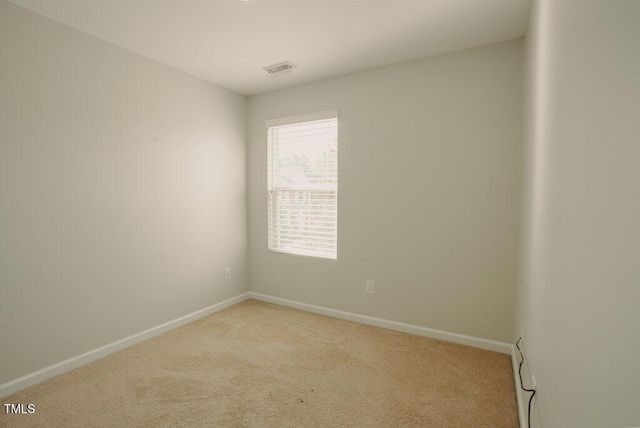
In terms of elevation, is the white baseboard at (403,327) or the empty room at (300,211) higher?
the empty room at (300,211)

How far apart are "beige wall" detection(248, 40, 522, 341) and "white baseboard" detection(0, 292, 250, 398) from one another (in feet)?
4.09

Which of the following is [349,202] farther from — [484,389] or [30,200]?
[30,200]

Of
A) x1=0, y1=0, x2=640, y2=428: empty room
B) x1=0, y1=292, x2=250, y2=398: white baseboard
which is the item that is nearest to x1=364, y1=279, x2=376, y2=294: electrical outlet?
x1=0, y1=0, x2=640, y2=428: empty room

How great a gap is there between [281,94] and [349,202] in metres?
1.52

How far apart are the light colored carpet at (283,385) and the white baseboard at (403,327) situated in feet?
0.23

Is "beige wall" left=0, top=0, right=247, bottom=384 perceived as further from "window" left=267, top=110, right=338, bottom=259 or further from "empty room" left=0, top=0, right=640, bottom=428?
"window" left=267, top=110, right=338, bottom=259

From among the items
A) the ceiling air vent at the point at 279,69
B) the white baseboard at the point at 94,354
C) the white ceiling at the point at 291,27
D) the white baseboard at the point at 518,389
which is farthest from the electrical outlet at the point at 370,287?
the ceiling air vent at the point at 279,69

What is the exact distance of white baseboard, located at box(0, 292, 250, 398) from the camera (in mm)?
2029

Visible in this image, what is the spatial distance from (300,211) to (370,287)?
115cm

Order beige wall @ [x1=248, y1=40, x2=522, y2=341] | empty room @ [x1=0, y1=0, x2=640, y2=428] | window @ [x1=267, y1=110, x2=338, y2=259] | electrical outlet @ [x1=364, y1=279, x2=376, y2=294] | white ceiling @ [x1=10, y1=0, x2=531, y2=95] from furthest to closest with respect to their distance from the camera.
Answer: window @ [x1=267, y1=110, x2=338, y2=259]
electrical outlet @ [x1=364, y1=279, x2=376, y2=294]
beige wall @ [x1=248, y1=40, x2=522, y2=341]
white ceiling @ [x1=10, y1=0, x2=531, y2=95]
empty room @ [x1=0, y1=0, x2=640, y2=428]

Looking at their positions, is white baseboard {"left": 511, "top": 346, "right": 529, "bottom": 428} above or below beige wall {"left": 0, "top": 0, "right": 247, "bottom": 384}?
below

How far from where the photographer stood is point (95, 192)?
2432 mm

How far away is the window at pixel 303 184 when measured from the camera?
3.29m

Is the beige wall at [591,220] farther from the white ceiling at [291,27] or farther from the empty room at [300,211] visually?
the white ceiling at [291,27]
